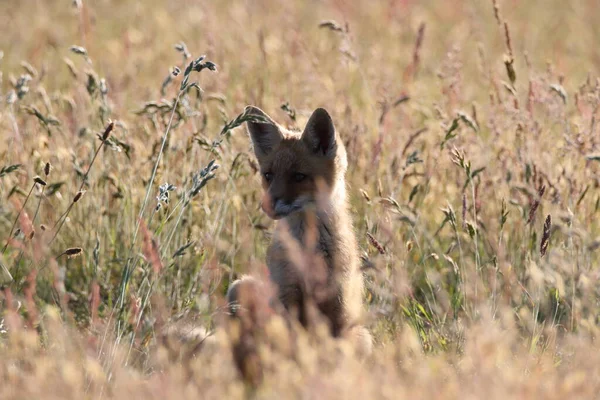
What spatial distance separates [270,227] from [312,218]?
38.7 inches

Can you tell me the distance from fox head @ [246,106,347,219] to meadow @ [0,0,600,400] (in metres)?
0.17

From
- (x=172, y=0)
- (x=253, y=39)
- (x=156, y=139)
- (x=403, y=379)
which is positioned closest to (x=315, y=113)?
(x=156, y=139)

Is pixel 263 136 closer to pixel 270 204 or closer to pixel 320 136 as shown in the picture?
pixel 320 136

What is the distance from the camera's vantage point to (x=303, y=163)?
563cm

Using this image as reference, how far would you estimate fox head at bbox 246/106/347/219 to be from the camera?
5.40 meters

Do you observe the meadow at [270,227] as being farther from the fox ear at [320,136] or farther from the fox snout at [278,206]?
the fox snout at [278,206]

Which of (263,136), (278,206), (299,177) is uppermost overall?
(263,136)

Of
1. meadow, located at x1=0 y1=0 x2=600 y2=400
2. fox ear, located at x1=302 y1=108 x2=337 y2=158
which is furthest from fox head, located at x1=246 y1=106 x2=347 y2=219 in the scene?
meadow, located at x1=0 y1=0 x2=600 y2=400

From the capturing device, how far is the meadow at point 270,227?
11.0 ft

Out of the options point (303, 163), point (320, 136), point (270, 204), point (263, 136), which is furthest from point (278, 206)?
point (263, 136)

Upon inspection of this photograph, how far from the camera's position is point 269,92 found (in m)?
7.88

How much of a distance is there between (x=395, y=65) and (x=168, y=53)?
8.84 ft

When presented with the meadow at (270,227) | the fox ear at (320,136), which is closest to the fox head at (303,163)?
the fox ear at (320,136)

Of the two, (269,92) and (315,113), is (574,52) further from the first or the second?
(315,113)
